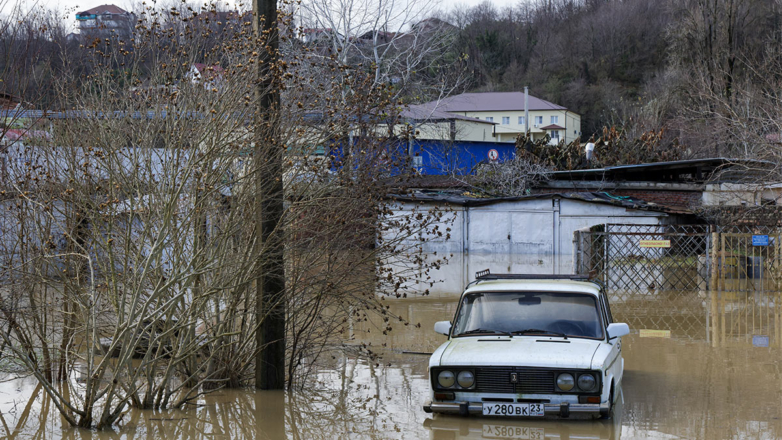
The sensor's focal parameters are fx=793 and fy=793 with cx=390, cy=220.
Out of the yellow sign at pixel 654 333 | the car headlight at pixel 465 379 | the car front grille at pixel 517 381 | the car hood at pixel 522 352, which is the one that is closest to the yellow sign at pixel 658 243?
the yellow sign at pixel 654 333

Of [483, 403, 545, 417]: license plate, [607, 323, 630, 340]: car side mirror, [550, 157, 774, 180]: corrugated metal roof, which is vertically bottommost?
[483, 403, 545, 417]: license plate

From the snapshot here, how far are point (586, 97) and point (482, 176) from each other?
4918 cm

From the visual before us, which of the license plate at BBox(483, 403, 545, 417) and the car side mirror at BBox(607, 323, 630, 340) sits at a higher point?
the car side mirror at BBox(607, 323, 630, 340)

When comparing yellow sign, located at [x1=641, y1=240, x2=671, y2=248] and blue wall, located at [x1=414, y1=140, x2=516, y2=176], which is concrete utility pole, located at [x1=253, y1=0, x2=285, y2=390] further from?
blue wall, located at [x1=414, y1=140, x2=516, y2=176]

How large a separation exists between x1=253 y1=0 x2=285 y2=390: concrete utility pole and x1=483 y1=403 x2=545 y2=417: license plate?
8.53 ft

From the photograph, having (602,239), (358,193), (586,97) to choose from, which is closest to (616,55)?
(586,97)

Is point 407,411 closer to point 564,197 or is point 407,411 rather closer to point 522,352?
point 522,352

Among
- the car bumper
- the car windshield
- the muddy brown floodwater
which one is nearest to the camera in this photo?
→ the car bumper

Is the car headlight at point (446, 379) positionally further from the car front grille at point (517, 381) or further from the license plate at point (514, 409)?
the license plate at point (514, 409)

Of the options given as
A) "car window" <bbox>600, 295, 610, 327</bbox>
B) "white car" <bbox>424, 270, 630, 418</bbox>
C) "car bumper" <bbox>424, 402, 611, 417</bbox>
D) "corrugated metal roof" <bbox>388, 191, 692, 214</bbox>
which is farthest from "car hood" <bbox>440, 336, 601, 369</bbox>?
"corrugated metal roof" <bbox>388, 191, 692, 214</bbox>

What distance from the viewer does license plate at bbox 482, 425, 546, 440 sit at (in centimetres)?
735

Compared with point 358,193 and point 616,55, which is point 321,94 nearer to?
point 358,193

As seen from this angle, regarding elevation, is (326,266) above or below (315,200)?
below

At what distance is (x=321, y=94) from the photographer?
903 cm
